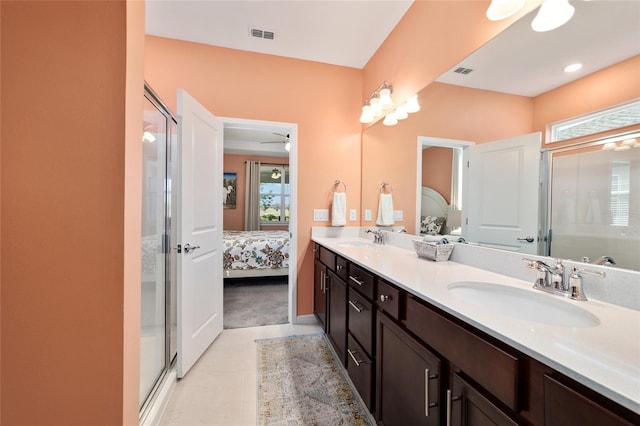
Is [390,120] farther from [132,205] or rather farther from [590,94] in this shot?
[132,205]

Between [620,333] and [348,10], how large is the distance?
93.3 inches

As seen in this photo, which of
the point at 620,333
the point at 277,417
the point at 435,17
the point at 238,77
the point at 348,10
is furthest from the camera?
the point at 238,77

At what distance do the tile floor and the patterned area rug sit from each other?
78 mm

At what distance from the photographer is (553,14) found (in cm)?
102

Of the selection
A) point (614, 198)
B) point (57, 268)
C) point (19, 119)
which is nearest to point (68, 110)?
point (19, 119)

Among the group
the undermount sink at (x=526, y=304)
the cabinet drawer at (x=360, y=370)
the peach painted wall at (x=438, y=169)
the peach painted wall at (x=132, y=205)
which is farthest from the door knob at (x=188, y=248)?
the peach painted wall at (x=438, y=169)

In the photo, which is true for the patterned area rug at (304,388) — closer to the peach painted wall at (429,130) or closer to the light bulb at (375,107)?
the peach painted wall at (429,130)

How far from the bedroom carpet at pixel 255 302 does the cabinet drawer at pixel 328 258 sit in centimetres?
93

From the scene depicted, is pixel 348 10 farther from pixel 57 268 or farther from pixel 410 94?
pixel 57 268

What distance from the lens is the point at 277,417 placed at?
4.71ft

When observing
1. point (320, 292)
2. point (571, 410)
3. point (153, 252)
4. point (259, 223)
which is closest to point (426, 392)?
point (571, 410)

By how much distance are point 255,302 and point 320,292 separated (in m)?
1.19

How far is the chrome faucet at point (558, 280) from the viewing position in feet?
2.86

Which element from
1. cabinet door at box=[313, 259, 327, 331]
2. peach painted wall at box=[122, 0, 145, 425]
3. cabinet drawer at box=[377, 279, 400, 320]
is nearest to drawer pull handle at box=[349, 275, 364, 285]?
cabinet drawer at box=[377, 279, 400, 320]
